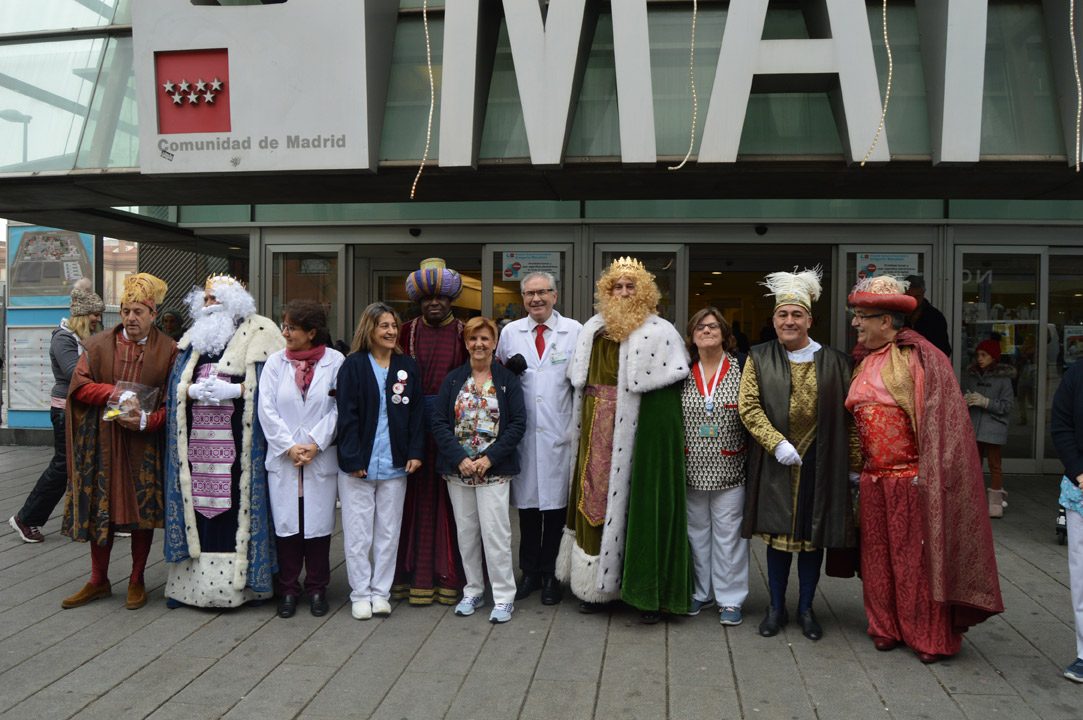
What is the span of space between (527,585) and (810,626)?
168cm

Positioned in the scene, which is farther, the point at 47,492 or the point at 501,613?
the point at 47,492

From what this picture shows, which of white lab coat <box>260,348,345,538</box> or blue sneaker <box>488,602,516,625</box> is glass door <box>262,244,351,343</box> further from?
blue sneaker <box>488,602,516,625</box>

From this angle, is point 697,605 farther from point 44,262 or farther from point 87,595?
point 44,262

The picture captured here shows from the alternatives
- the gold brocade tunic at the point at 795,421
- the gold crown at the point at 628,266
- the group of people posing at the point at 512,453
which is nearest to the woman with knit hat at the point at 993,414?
the group of people posing at the point at 512,453

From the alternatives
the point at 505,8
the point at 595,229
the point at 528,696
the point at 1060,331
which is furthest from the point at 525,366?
the point at 1060,331

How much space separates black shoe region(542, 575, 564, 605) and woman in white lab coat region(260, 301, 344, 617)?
130 cm

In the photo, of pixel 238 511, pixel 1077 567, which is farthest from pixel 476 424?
pixel 1077 567

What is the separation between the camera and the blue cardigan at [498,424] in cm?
430

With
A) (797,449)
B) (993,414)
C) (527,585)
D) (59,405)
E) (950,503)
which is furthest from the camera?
(993,414)

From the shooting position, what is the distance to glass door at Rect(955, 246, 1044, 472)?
819 cm

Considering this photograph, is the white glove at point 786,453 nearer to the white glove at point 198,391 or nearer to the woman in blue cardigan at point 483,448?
the woman in blue cardigan at point 483,448

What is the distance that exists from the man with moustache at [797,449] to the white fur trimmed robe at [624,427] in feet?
1.42

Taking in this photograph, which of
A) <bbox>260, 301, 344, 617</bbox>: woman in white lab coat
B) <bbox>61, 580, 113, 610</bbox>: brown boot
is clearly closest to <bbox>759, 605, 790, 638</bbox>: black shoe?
<bbox>260, 301, 344, 617</bbox>: woman in white lab coat

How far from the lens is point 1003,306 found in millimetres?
8234
